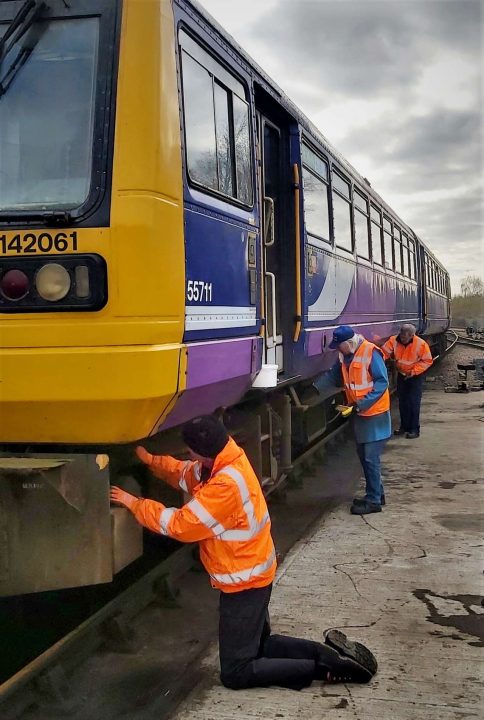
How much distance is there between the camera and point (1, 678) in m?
3.83

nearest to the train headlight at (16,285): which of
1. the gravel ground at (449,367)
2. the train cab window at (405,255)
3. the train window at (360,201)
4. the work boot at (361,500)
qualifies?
the work boot at (361,500)

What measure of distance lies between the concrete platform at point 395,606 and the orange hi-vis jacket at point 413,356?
2726mm

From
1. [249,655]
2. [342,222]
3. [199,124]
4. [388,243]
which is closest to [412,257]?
[388,243]

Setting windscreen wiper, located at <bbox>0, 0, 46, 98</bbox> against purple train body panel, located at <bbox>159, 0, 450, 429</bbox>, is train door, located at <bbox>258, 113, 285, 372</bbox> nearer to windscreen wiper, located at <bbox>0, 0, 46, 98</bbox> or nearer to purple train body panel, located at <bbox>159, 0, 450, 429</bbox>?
purple train body panel, located at <bbox>159, 0, 450, 429</bbox>

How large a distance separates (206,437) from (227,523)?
1.27 feet

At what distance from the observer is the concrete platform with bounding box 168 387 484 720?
3412 millimetres

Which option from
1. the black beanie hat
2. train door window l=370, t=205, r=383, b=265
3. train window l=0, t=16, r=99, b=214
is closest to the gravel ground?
train door window l=370, t=205, r=383, b=265

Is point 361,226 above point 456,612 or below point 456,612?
above

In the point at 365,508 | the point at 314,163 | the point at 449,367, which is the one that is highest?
the point at 314,163

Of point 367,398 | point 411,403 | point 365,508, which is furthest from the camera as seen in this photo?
point 411,403

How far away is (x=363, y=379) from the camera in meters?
6.52

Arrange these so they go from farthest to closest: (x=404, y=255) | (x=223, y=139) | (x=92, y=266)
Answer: (x=404, y=255) < (x=223, y=139) < (x=92, y=266)

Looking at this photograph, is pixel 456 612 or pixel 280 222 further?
pixel 280 222

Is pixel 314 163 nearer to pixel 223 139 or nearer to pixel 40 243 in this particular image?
pixel 223 139
